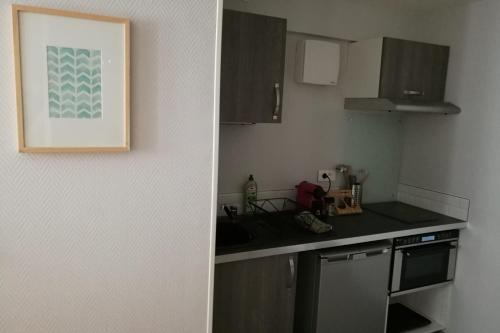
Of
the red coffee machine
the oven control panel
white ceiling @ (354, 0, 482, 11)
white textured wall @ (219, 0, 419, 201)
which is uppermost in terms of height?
white ceiling @ (354, 0, 482, 11)

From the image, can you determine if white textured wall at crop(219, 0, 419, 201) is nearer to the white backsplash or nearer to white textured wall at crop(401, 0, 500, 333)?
the white backsplash

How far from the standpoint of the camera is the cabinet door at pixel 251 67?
2070 millimetres

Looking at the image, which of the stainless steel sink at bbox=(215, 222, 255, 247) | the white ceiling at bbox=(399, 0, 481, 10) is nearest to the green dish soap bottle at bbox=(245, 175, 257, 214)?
the stainless steel sink at bbox=(215, 222, 255, 247)

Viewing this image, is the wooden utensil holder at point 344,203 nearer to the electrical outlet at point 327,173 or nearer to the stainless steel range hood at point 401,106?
the electrical outlet at point 327,173

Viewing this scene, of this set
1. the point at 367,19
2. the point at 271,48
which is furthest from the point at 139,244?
the point at 367,19

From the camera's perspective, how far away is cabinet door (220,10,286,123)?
2.07 m

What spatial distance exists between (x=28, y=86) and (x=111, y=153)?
0.32 metres

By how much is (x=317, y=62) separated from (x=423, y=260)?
1546 mm

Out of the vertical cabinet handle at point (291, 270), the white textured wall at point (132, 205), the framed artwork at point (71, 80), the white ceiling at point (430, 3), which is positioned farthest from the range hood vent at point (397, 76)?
the framed artwork at point (71, 80)

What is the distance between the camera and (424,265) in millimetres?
2652

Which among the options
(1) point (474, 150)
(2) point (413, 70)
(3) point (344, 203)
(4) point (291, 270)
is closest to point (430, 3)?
(2) point (413, 70)

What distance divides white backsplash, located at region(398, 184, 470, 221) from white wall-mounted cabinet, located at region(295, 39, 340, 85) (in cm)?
116

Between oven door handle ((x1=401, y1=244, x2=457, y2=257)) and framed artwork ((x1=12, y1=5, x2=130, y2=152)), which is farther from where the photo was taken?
oven door handle ((x1=401, y1=244, x2=457, y2=257))

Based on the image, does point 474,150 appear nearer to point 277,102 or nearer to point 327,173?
point 327,173
